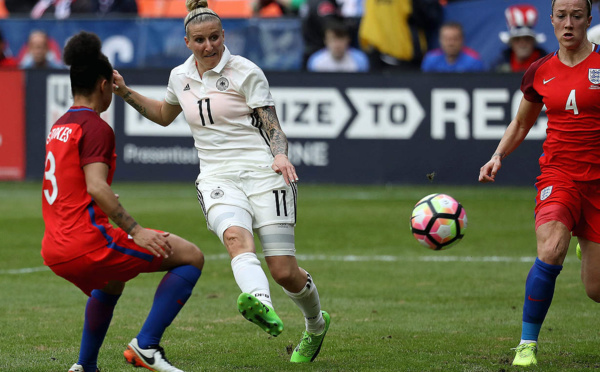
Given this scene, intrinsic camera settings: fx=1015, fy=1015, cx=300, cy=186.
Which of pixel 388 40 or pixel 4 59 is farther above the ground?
pixel 388 40

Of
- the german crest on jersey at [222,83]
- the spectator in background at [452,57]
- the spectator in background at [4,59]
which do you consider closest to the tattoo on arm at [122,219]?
Answer: the german crest on jersey at [222,83]

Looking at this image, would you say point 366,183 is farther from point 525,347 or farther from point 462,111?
point 525,347

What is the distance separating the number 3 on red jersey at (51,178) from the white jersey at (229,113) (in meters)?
1.27

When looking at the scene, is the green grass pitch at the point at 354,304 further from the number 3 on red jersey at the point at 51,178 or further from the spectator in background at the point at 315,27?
the spectator in background at the point at 315,27

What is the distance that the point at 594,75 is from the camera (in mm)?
6504

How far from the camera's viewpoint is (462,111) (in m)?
16.4

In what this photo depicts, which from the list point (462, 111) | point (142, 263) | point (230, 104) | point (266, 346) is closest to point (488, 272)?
point (266, 346)

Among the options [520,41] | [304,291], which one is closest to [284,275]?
[304,291]

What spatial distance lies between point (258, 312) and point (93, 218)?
104 cm

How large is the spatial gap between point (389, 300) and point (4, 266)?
4.23 meters

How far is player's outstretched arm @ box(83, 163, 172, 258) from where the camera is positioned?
5395 millimetres

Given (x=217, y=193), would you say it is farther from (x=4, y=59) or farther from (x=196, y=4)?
(x=4, y=59)

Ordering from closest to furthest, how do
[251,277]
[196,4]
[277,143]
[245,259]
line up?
[251,277] → [245,259] → [277,143] → [196,4]

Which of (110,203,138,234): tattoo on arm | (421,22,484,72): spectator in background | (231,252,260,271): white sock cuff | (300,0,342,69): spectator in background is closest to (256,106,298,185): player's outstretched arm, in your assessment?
(231,252,260,271): white sock cuff
